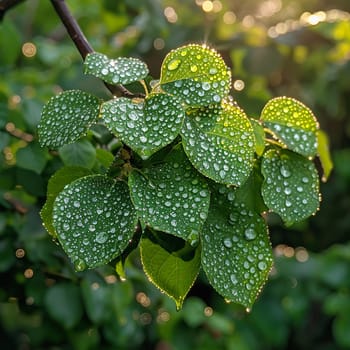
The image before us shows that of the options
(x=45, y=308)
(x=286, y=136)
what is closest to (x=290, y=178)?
(x=286, y=136)

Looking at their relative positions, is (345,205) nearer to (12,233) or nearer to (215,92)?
(12,233)

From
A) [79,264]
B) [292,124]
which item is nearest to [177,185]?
[79,264]

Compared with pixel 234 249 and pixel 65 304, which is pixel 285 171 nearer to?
pixel 234 249

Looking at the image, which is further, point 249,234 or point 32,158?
point 32,158

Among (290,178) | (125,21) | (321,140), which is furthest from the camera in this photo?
(125,21)

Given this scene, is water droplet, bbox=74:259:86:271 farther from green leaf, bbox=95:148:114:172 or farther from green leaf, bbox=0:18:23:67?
green leaf, bbox=0:18:23:67
